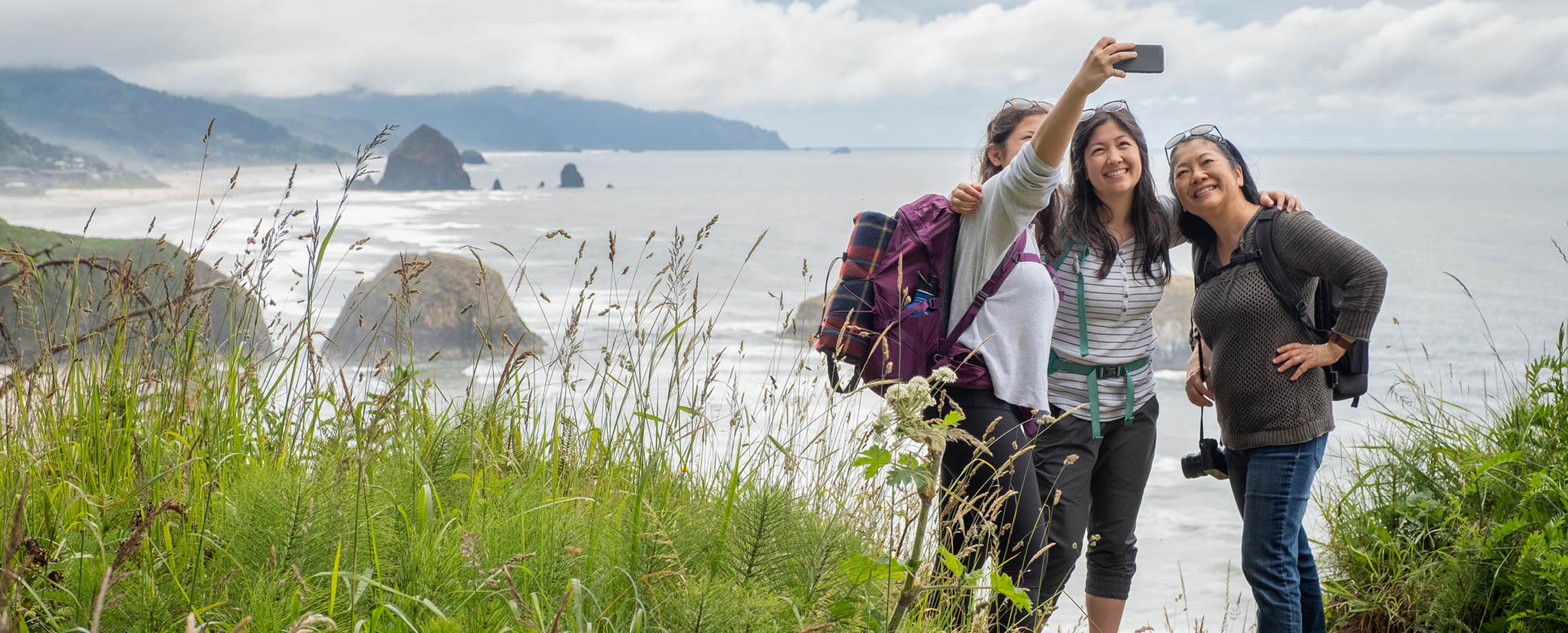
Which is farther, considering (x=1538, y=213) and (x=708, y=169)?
(x=708, y=169)

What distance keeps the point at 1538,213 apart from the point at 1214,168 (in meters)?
94.0

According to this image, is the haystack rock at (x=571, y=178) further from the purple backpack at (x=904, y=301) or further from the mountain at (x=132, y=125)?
the purple backpack at (x=904, y=301)

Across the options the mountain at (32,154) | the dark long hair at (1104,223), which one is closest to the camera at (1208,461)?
the dark long hair at (1104,223)

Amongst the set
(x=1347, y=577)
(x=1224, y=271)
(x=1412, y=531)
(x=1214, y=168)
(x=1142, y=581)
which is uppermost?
(x=1214, y=168)

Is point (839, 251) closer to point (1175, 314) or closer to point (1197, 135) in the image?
point (1175, 314)

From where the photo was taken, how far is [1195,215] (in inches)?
124

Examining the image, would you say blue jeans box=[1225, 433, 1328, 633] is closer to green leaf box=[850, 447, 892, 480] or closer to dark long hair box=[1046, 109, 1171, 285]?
dark long hair box=[1046, 109, 1171, 285]

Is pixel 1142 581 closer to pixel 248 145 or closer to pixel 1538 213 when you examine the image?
pixel 248 145

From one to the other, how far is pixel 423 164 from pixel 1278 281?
9237 cm

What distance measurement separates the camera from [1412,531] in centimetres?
386

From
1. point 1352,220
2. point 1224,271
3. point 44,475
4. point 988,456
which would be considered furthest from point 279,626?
point 1352,220

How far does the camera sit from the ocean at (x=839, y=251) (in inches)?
269

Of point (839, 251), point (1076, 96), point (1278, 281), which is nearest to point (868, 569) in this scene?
point (1076, 96)

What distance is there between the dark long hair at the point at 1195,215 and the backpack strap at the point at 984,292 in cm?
69
